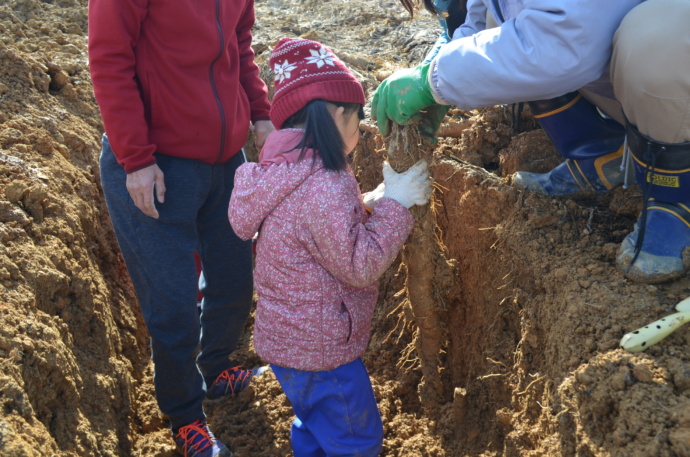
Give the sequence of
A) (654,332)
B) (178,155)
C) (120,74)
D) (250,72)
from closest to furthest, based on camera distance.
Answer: (654,332)
(120,74)
(178,155)
(250,72)

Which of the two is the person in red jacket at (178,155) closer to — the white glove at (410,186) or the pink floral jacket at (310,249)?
the pink floral jacket at (310,249)

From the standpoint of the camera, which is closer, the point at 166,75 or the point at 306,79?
the point at 306,79

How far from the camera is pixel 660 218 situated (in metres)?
1.79

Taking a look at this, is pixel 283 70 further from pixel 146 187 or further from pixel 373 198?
pixel 146 187

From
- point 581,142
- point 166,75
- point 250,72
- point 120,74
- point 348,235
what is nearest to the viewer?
point 348,235

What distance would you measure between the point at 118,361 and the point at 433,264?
136 cm

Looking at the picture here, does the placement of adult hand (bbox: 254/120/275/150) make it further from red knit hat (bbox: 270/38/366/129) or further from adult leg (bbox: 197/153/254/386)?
red knit hat (bbox: 270/38/366/129)

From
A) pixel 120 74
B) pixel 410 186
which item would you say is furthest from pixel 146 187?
pixel 410 186

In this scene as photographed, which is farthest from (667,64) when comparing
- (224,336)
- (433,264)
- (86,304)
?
(86,304)

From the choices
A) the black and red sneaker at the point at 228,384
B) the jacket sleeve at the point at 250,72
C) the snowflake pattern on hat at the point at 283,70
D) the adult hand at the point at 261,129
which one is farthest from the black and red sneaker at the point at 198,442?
the snowflake pattern on hat at the point at 283,70

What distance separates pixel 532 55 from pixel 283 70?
716 mm

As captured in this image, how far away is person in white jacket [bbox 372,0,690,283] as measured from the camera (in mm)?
1607

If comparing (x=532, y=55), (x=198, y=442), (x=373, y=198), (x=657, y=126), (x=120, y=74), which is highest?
(x=120, y=74)

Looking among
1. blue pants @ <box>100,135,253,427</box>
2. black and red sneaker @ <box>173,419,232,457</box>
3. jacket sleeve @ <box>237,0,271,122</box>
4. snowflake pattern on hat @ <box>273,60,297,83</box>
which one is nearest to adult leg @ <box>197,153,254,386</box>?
blue pants @ <box>100,135,253,427</box>
